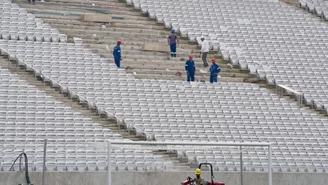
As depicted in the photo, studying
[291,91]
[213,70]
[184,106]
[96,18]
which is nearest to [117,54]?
[213,70]

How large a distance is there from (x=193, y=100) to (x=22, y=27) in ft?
20.2

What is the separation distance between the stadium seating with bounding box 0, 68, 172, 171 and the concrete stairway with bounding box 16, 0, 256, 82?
4257 mm

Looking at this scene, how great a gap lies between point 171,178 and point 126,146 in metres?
2.12

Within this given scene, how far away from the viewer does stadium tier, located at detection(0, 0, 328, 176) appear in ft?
66.2

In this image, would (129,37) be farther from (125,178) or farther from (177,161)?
(177,161)

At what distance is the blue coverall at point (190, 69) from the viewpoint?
86.8ft

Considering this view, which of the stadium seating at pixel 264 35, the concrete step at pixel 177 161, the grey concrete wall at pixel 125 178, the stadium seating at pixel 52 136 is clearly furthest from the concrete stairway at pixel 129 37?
the concrete step at pixel 177 161

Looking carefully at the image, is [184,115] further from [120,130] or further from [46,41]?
[46,41]

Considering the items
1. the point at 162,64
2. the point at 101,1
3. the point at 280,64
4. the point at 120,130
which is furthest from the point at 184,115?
the point at 101,1

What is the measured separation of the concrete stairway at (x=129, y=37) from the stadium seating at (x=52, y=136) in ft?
14.0

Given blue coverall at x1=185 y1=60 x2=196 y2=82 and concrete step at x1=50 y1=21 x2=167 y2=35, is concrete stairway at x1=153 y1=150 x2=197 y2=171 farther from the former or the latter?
concrete step at x1=50 y1=21 x2=167 y2=35

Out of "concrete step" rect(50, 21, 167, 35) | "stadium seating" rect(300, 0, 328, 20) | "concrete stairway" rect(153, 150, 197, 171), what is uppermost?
"stadium seating" rect(300, 0, 328, 20)

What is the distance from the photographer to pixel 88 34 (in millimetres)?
28500

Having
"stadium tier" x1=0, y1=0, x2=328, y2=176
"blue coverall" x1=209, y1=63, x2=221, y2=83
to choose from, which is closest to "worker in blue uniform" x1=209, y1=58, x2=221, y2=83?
"blue coverall" x1=209, y1=63, x2=221, y2=83
